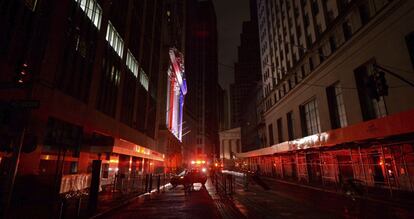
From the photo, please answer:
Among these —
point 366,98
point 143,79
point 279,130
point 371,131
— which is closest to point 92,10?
point 143,79

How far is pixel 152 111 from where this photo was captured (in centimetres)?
4738

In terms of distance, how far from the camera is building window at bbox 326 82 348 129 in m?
26.6

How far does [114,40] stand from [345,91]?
2664 centimetres

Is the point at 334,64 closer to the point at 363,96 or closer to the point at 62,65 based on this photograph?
the point at 363,96

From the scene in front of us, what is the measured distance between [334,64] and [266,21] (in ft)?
111

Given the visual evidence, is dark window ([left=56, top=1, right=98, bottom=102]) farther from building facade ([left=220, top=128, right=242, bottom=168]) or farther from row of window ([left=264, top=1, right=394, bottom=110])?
building facade ([left=220, top=128, right=242, bottom=168])

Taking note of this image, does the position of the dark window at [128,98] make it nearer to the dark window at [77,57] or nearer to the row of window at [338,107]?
the dark window at [77,57]

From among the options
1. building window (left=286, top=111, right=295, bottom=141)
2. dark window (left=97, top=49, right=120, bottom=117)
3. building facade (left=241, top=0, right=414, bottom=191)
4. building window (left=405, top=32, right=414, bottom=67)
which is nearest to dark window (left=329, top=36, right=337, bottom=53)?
building facade (left=241, top=0, right=414, bottom=191)

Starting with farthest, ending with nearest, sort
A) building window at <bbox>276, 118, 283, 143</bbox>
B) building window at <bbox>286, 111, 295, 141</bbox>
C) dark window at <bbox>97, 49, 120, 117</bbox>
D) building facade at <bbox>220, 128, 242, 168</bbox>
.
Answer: building facade at <bbox>220, 128, 242, 168</bbox> → building window at <bbox>276, 118, 283, 143</bbox> → building window at <bbox>286, 111, 295, 141</bbox> → dark window at <bbox>97, 49, 120, 117</bbox>

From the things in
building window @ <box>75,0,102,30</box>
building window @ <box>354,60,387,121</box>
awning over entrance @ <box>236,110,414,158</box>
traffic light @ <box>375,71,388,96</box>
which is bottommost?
awning over entrance @ <box>236,110,414,158</box>

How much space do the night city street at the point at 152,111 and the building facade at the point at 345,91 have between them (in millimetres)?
125

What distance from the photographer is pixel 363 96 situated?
22719mm

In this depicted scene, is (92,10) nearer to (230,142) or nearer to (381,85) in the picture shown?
(381,85)

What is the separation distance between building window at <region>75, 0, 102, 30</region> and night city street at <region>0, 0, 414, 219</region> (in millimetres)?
188
